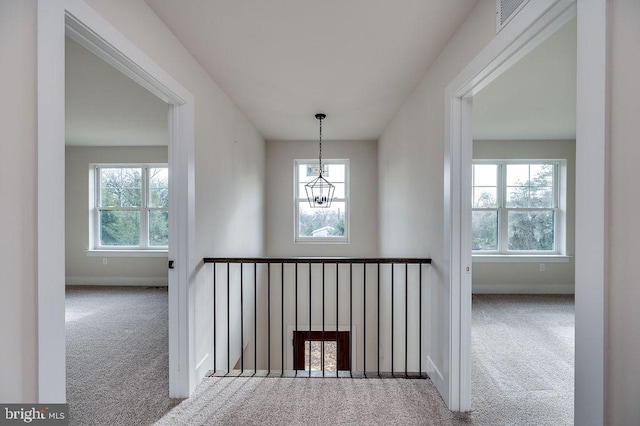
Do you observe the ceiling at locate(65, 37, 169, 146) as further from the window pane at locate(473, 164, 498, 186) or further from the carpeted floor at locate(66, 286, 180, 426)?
the window pane at locate(473, 164, 498, 186)

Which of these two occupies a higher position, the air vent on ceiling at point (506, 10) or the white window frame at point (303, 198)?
the air vent on ceiling at point (506, 10)

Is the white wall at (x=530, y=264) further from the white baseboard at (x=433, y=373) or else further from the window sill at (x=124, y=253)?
the window sill at (x=124, y=253)

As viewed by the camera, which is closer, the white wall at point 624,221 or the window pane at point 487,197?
the white wall at point 624,221

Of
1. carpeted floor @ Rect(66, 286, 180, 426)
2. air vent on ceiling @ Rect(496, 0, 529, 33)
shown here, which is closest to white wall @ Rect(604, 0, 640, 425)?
air vent on ceiling @ Rect(496, 0, 529, 33)

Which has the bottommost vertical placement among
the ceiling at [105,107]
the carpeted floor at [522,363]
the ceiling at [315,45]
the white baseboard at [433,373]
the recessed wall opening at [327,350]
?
the recessed wall opening at [327,350]

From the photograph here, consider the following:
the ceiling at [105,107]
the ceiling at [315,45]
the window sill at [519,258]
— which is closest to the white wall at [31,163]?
the ceiling at [315,45]

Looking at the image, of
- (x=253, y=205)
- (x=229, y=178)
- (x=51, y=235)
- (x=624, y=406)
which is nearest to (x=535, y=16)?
(x=624, y=406)

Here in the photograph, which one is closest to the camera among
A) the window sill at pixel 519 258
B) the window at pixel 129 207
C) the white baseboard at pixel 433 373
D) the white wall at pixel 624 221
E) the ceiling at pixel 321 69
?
the white wall at pixel 624 221

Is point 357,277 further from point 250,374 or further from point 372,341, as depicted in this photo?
point 250,374

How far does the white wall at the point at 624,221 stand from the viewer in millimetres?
904

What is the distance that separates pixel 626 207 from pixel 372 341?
503cm

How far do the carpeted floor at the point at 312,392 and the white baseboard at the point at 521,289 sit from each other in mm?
1714

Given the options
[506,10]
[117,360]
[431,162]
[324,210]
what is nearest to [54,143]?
[506,10]

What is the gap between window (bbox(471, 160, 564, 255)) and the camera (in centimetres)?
539
